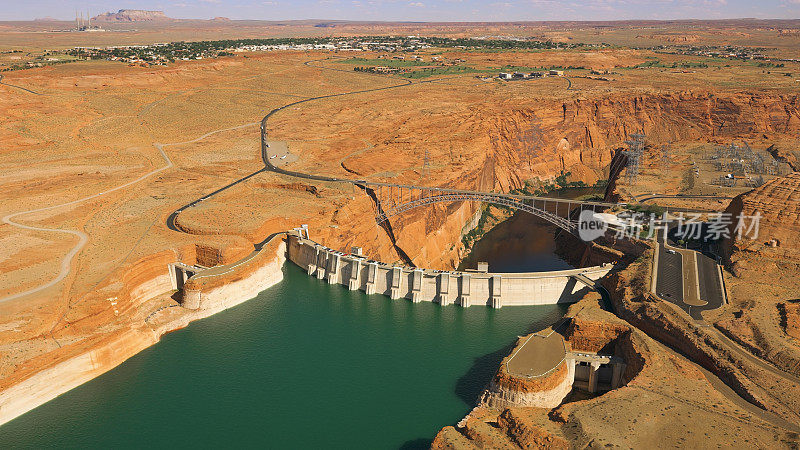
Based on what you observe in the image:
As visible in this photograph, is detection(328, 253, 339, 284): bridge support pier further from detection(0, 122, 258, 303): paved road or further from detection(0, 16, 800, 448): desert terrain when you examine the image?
detection(0, 122, 258, 303): paved road

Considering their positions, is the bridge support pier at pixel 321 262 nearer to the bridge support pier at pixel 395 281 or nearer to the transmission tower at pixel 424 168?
the bridge support pier at pixel 395 281

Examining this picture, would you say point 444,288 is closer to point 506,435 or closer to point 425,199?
point 425,199

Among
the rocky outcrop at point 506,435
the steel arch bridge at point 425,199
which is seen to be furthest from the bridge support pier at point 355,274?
the rocky outcrop at point 506,435

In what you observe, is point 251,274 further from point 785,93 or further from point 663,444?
point 785,93

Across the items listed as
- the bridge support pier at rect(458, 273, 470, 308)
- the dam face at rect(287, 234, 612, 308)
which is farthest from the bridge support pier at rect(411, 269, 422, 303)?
the bridge support pier at rect(458, 273, 470, 308)

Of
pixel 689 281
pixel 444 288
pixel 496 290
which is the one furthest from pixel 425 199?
pixel 689 281

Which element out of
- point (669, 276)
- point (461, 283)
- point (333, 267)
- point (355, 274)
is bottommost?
point (355, 274)

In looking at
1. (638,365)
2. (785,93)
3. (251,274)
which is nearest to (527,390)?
(638,365)
